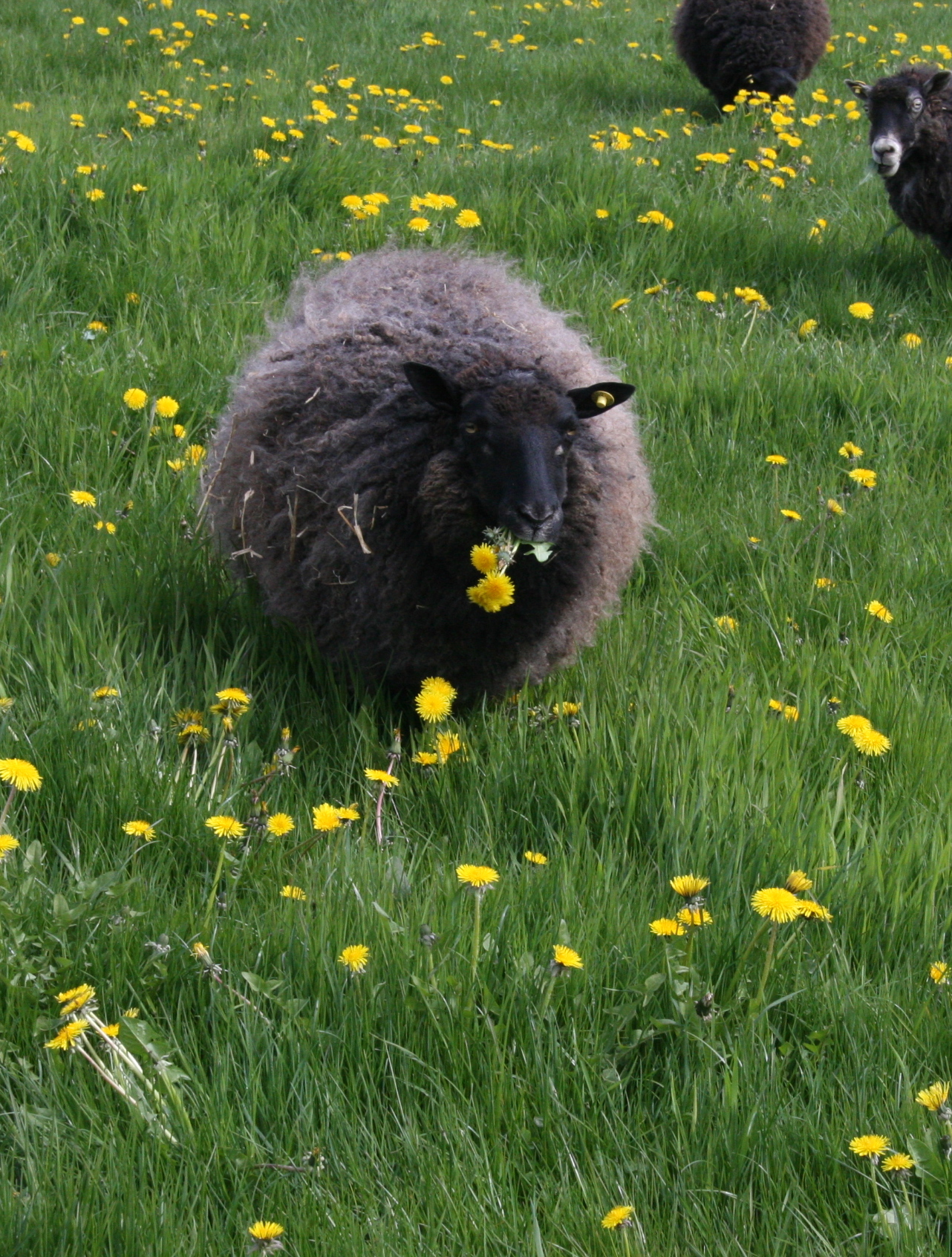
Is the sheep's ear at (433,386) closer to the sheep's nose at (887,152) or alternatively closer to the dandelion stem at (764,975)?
the dandelion stem at (764,975)

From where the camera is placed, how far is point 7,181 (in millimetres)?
5625

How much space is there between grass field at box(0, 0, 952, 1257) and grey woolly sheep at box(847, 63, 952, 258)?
1.42ft

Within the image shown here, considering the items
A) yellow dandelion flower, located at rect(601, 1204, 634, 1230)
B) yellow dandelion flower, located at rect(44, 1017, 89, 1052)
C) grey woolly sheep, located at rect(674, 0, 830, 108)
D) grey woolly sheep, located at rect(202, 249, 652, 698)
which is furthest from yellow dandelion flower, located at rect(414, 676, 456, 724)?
grey woolly sheep, located at rect(674, 0, 830, 108)

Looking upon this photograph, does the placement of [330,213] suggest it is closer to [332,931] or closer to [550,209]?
[550,209]

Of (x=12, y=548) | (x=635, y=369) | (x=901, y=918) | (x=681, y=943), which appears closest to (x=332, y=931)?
(x=681, y=943)

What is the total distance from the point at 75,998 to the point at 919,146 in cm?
646

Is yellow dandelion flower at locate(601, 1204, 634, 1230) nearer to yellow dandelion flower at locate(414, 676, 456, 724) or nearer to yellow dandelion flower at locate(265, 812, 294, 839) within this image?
yellow dandelion flower at locate(265, 812, 294, 839)

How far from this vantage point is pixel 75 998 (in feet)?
6.44

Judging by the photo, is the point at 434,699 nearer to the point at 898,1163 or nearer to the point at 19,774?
the point at 19,774

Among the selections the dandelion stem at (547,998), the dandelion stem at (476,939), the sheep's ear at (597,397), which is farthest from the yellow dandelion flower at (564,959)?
the sheep's ear at (597,397)

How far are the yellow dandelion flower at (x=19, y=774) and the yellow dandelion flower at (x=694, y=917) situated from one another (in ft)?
4.14

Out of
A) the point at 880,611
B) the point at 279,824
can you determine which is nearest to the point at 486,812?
the point at 279,824

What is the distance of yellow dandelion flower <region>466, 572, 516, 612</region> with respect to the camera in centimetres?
296

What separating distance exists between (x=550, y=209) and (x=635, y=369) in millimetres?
1658
